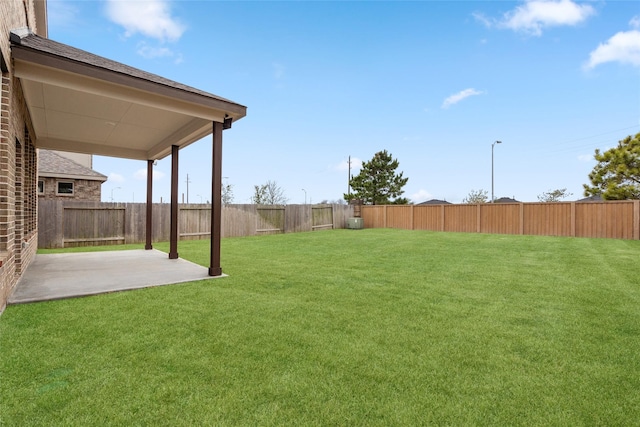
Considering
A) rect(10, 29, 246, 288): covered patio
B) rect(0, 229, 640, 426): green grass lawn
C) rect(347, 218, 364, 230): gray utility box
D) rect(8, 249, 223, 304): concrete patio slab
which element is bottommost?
rect(0, 229, 640, 426): green grass lawn

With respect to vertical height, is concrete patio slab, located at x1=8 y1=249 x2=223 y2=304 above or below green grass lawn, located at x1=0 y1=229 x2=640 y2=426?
above

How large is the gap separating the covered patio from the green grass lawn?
196 cm

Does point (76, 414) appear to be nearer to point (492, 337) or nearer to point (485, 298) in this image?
point (492, 337)

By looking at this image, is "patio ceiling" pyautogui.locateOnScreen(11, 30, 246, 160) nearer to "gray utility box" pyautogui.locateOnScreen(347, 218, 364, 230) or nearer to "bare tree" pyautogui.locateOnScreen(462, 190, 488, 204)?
"gray utility box" pyautogui.locateOnScreen(347, 218, 364, 230)

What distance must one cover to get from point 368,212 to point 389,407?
17.7 metres

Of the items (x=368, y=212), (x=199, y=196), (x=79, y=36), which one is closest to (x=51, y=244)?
(x=79, y=36)

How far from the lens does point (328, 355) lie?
254 centimetres

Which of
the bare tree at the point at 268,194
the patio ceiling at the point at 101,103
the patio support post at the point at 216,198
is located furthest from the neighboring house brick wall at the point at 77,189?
the bare tree at the point at 268,194

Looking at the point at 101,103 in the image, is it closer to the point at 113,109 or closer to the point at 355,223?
the point at 113,109

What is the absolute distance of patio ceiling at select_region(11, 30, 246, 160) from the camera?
3.94 m

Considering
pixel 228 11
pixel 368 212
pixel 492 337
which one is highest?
pixel 228 11

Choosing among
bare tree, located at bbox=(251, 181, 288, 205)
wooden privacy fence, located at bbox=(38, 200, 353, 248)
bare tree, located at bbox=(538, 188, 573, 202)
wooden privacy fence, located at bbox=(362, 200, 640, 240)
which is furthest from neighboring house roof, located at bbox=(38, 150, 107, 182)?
bare tree, located at bbox=(538, 188, 573, 202)

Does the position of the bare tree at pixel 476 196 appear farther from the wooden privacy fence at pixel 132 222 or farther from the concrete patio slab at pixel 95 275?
the concrete patio slab at pixel 95 275

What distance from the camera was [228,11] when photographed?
37.0ft
